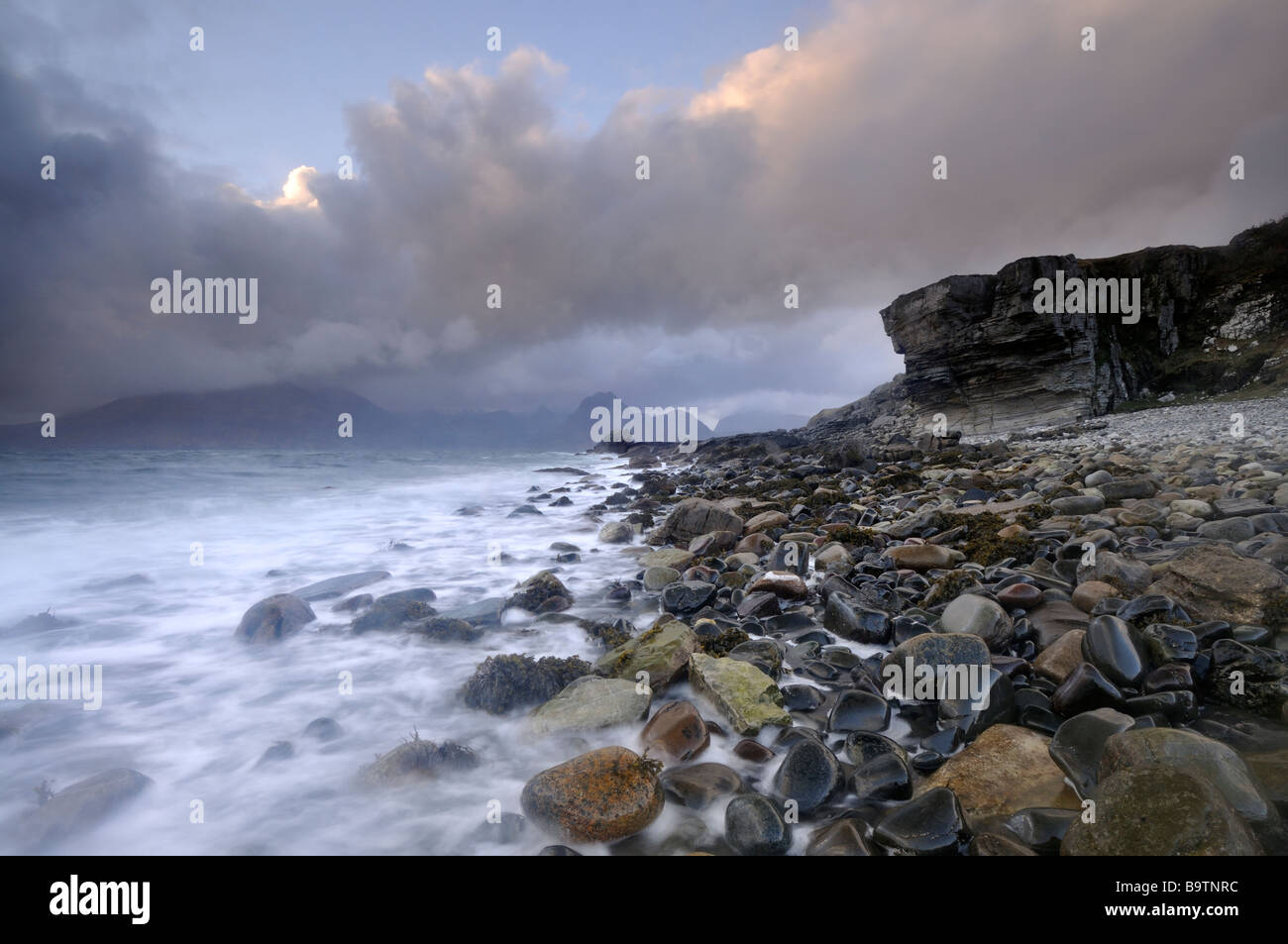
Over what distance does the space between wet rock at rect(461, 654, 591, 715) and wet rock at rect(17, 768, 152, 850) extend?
250 cm

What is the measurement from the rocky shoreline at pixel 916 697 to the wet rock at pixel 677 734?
0.05 ft

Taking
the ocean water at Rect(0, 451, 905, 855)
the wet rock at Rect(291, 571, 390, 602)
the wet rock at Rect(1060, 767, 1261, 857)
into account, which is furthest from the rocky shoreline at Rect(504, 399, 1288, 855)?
the wet rock at Rect(291, 571, 390, 602)

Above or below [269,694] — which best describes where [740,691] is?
above

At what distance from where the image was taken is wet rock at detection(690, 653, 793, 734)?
3985mm

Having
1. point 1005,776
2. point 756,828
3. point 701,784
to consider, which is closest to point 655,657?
point 701,784

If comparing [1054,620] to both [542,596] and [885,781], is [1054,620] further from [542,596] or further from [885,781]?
[542,596]

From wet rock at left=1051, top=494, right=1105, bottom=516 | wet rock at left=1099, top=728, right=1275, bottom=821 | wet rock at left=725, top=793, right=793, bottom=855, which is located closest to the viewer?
wet rock at left=1099, top=728, right=1275, bottom=821

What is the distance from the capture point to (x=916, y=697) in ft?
13.1

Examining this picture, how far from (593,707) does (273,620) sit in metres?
5.40

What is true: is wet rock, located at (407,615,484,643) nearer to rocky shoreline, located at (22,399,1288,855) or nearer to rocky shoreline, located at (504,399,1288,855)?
rocky shoreline, located at (22,399,1288,855)

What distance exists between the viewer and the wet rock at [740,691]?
399 cm

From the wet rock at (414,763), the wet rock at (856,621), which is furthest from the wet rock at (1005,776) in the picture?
the wet rock at (414,763)
